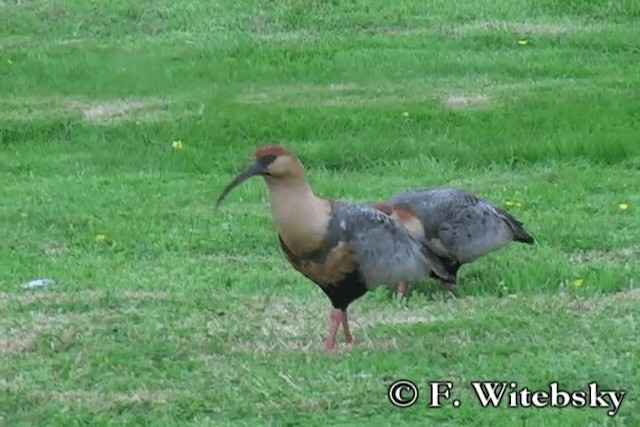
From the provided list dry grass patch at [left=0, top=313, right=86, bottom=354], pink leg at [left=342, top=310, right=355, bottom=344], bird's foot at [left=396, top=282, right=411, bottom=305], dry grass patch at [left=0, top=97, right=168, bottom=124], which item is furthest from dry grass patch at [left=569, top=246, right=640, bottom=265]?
dry grass patch at [left=0, top=97, right=168, bottom=124]

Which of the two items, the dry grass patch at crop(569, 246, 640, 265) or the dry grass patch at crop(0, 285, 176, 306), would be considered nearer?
the dry grass patch at crop(0, 285, 176, 306)

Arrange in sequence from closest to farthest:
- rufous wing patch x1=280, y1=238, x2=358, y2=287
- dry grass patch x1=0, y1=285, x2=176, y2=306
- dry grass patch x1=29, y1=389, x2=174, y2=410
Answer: dry grass patch x1=29, y1=389, x2=174, y2=410 → rufous wing patch x1=280, y1=238, x2=358, y2=287 → dry grass patch x1=0, y1=285, x2=176, y2=306

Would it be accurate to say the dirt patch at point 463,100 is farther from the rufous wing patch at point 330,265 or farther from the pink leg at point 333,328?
the rufous wing patch at point 330,265

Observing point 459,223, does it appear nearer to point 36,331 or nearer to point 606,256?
point 606,256

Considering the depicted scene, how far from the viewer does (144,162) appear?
14.2m

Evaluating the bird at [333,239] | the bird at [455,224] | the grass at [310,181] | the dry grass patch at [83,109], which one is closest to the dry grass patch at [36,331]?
the grass at [310,181]

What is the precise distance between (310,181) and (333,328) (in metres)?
5.88

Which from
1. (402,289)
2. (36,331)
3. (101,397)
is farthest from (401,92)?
(101,397)

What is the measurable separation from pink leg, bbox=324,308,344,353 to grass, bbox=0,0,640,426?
69 mm

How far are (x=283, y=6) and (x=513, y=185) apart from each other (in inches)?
326

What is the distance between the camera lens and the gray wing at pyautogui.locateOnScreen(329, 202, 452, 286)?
723cm

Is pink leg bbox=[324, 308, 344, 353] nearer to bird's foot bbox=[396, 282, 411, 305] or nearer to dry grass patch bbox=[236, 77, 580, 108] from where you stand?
bird's foot bbox=[396, 282, 411, 305]

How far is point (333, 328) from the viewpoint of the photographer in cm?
737

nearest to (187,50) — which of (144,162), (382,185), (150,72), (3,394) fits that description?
(150,72)
